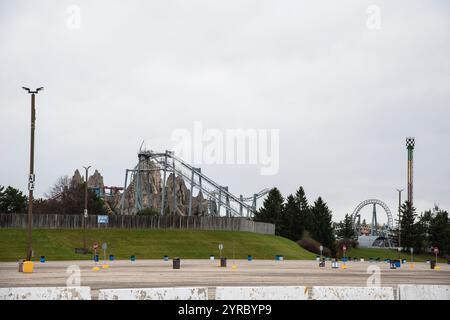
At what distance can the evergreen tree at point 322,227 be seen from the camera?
5630 inches

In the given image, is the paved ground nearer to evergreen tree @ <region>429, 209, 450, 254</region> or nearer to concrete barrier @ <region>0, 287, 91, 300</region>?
concrete barrier @ <region>0, 287, 91, 300</region>

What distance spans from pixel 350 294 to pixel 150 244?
75934 mm

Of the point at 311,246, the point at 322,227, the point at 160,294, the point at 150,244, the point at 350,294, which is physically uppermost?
the point at 160,294

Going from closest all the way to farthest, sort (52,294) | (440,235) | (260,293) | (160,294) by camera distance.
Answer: (160,294) < (52,294) < (260,293) < (440,235)

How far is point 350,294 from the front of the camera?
19344 mm

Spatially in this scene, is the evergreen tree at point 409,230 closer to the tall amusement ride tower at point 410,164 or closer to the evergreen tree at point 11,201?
the tall amusement ride tower at point 410,164

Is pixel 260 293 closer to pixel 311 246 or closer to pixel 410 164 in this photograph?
pixel 311 246

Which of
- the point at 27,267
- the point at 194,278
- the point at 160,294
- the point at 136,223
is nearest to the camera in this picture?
the point at 160,294

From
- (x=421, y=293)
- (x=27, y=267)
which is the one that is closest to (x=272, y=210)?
(x=27, y=267)

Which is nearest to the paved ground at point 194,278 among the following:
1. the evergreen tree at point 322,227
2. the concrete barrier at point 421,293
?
the concrete barrier at point 421,293

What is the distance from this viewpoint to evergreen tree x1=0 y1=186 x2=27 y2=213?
129000mm

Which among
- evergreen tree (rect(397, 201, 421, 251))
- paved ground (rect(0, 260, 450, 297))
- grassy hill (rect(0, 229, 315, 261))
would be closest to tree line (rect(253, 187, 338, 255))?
evergreen tree (rect(397, 201, 421, 251))
